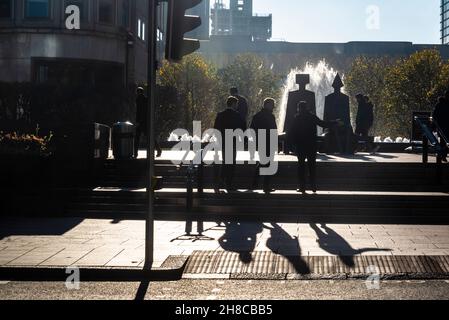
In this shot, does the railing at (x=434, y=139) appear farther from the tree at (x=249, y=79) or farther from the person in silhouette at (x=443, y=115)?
the tree at (x=249, y=79)

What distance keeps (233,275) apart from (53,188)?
26.4 feet

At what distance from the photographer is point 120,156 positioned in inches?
825

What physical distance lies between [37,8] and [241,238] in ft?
122

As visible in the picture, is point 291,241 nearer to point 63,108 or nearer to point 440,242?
point 440,242

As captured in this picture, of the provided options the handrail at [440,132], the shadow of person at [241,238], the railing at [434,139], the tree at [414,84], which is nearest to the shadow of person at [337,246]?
the shadow of person at [241,238]

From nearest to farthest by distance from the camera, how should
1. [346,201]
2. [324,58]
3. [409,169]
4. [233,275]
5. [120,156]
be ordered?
[233,275] → [346,201] → [409,169] → [120,156] → [324,58]

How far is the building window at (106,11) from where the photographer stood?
47844 millimetres

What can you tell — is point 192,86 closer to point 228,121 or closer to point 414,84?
point 414,84

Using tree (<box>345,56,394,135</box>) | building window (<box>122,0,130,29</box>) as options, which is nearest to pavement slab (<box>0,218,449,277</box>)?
building window (<box>122,0,130,29</box>)

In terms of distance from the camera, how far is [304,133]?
53.1ft

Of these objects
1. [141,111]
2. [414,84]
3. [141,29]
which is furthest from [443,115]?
[414,84]

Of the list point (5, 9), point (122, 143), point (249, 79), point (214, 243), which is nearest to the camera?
point (214, 243)

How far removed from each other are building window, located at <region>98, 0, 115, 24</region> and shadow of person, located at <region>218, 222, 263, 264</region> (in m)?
35.3
